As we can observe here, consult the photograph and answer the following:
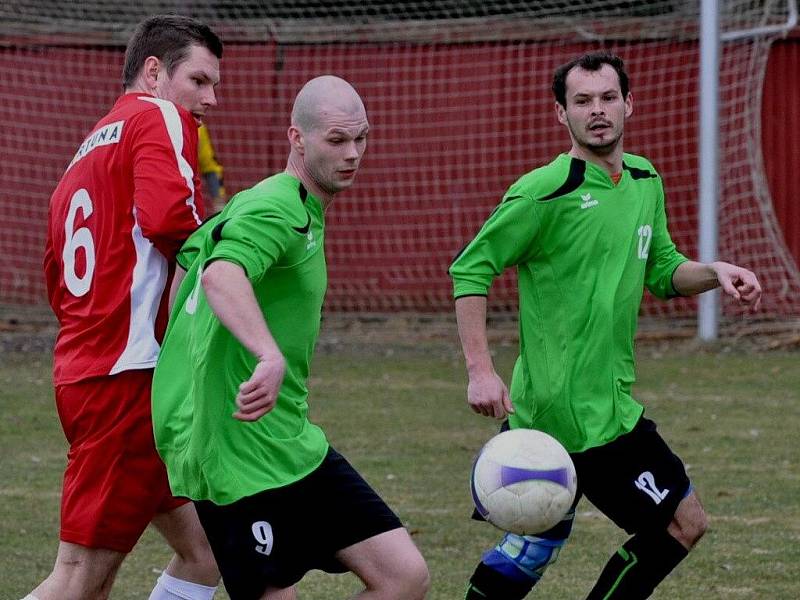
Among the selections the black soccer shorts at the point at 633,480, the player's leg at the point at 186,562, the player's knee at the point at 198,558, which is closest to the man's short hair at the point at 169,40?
the player's leg at the point at 186,562

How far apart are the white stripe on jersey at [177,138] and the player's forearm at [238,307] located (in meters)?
0.60

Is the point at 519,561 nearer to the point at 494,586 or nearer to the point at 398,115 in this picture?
the point at 494,586

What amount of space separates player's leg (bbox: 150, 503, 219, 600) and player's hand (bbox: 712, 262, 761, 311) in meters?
1.92

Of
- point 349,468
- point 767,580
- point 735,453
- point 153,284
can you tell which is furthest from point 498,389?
point 735,453

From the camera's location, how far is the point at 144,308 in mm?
4422

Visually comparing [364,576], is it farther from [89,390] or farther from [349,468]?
[89,390]

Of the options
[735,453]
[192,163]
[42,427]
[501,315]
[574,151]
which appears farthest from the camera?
[501,315]

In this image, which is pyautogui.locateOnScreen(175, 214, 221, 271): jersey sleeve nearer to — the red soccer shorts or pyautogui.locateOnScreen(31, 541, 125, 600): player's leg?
the red soccer shorts

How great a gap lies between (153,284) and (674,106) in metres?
10.6

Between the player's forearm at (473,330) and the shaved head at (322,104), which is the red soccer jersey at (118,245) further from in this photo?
the player's forearm at (473,330)

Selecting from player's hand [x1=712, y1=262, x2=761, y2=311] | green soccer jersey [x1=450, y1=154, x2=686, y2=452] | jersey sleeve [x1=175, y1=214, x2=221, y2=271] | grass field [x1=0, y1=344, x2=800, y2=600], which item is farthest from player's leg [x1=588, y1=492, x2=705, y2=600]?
jersey sleeve [x1=175, y1=214, x2=221, y2=271]

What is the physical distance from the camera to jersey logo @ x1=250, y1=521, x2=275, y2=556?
154 inches

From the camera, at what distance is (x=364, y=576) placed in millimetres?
3980

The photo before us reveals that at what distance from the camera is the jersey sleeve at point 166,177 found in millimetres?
4203
